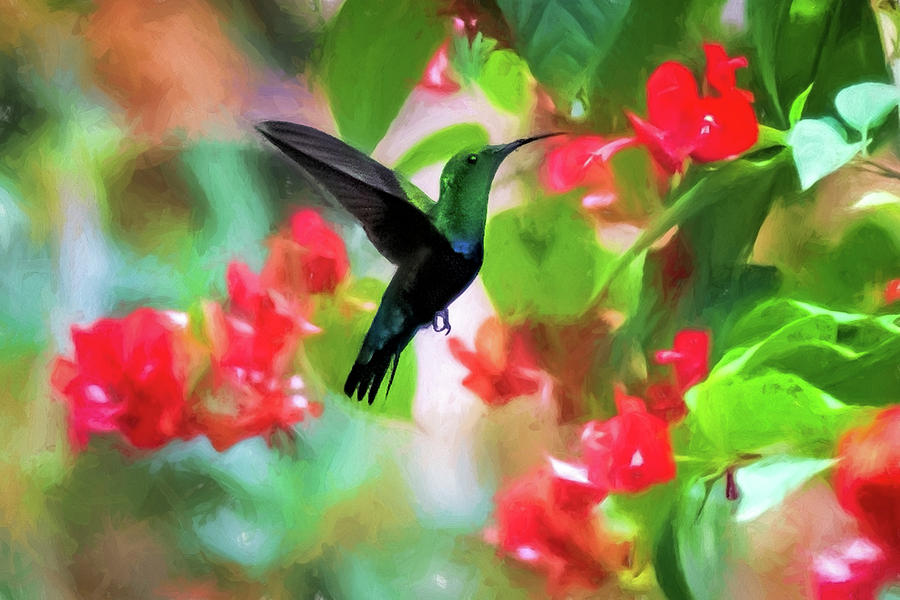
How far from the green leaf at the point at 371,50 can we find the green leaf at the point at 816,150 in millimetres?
323

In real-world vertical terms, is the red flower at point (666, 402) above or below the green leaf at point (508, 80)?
below

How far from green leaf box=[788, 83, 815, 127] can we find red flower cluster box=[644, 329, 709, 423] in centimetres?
20

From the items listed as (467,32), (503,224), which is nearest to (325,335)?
(503,224)

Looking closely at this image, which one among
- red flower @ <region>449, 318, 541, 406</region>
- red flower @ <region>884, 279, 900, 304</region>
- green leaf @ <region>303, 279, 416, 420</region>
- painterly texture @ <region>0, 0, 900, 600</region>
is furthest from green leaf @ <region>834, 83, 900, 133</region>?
green leaf @ <region>303, 279, 416, 420</region>

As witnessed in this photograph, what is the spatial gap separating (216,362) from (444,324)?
0.66ft

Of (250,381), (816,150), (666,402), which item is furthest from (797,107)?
(250,381)

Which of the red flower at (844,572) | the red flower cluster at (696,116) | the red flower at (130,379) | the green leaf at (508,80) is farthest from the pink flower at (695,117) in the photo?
the red flower at (130,379)

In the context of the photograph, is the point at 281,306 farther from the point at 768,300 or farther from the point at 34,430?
the point at 768,300

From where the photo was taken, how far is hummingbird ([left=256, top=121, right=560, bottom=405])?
0.57 meters

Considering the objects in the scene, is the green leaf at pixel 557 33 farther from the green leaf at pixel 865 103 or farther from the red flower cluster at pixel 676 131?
the green leaf at pixel 865 103

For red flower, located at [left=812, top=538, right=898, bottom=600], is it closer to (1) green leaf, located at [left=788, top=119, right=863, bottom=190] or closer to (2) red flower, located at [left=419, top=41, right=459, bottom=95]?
(1) green leaf, located at [left=788, top=119, right=863, bottom=190]

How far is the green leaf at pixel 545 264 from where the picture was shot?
587 mm

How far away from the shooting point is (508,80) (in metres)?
0.59

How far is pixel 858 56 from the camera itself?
586 millimetres
